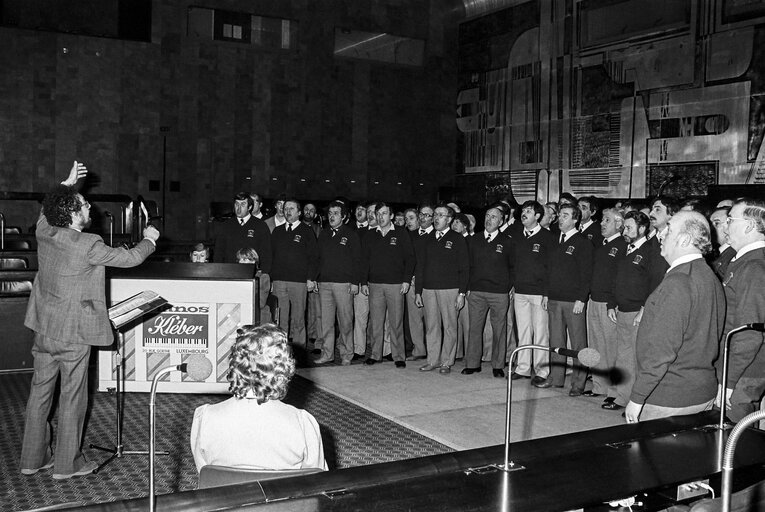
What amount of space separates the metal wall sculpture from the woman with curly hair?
10.3m

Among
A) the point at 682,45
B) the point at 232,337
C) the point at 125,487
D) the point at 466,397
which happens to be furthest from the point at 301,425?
the point at 682,45

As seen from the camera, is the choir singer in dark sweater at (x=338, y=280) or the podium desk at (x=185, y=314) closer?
the podium desk at (x=185, y=314)

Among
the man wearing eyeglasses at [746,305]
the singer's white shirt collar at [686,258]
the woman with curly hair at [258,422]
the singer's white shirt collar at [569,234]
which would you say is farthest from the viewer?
the singer's white shirt collar at [569,234]

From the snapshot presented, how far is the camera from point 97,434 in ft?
20.2

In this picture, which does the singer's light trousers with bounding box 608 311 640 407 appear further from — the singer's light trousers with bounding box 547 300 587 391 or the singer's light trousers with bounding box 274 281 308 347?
the singer's light trousers with bounding box 274 281 308 347

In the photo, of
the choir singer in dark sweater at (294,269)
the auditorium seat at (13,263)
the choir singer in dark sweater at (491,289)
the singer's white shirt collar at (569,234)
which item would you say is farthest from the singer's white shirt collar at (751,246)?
the auditorium seat at (13,263)

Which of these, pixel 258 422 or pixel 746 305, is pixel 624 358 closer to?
pixel 746 305

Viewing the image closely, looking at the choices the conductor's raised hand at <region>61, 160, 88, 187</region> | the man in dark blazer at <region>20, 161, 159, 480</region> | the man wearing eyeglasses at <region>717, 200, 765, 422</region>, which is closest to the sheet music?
the man in dark blazer at <region>20, 161, 159, 480</region>

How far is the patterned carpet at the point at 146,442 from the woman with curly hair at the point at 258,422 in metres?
2.21

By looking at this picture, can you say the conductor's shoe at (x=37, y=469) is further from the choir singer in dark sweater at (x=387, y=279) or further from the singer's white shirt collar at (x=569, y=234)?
the singer's white shirt collar at (x=569, y=234)

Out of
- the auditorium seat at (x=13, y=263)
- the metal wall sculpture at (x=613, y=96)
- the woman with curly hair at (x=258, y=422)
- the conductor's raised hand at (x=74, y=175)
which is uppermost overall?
the metal wall sculpture at (x=613, y=96)

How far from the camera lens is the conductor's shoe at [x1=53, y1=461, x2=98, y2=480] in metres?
5.04

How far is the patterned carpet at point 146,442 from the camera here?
4848mm

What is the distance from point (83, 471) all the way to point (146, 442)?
2.80 feet
